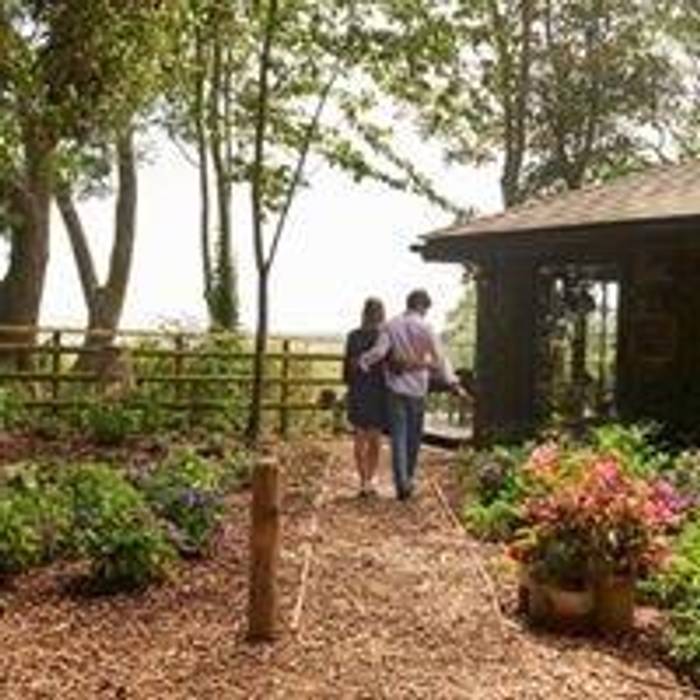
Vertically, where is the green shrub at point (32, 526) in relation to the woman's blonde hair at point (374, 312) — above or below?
below

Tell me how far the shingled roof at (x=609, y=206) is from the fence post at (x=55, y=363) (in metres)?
5.36

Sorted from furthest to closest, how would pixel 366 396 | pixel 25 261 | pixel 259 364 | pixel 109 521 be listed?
pixel 25 261
pixel 259 364
pixel 366 396
pixel 109 521

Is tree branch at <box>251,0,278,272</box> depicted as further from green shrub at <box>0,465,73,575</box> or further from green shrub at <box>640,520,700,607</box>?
A: green shrub at <box>640,520,700,607</box>

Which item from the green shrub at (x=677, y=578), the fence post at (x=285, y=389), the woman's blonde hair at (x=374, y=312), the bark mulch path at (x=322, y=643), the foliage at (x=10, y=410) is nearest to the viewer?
the bark mulch path at (x=322, y=643)

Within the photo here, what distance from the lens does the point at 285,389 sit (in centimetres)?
2556

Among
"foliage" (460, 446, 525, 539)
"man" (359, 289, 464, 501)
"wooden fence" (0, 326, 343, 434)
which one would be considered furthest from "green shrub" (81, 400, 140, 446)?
"man" (359, 289, 464, 501)

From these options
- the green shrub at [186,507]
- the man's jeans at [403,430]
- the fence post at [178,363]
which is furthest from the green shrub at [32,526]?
the fence post at [178,363]

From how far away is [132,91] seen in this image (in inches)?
808

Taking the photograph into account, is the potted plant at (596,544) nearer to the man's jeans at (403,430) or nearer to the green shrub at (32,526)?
the green shrub at (32,526)

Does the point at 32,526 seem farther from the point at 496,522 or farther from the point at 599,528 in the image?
the point at 599,528

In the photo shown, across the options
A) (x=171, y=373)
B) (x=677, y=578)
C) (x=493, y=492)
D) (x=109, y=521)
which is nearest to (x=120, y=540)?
(x=109, y=521)

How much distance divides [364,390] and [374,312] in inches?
29.3

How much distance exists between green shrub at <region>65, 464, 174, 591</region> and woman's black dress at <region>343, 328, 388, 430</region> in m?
4.41

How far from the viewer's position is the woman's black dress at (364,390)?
16109 millimetres
